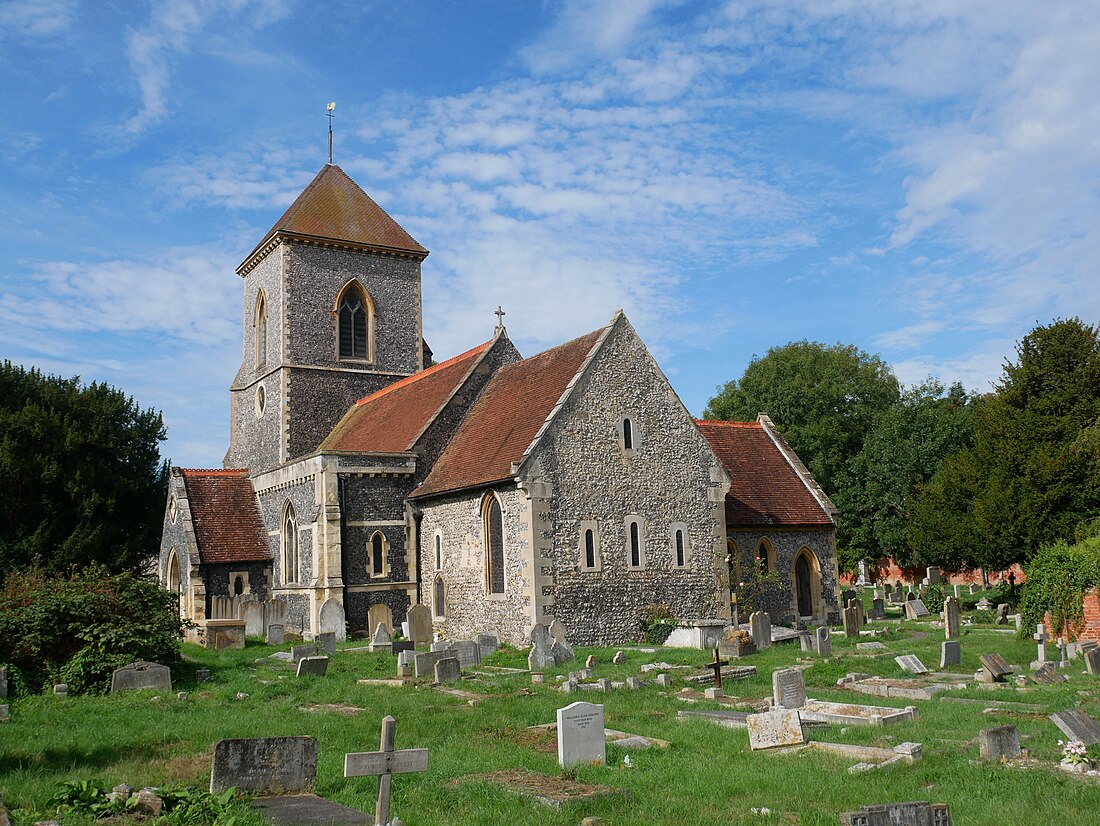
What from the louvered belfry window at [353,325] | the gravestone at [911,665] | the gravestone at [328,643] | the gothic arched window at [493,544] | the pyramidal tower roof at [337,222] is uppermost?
the pyramidal tower roof at [337,222]

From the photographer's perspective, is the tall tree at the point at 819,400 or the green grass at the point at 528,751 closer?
the green grass at the point at 528,751

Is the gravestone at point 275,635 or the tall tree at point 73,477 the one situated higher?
the tall tree at point 73,477

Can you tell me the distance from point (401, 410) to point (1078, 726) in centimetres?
2195

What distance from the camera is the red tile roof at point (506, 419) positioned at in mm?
22656

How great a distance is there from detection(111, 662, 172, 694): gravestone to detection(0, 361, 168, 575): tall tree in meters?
16.2

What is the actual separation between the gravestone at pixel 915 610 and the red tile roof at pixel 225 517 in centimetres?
1964

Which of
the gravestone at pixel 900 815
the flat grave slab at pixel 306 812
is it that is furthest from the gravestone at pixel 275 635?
the gravestone at pixel 900 815

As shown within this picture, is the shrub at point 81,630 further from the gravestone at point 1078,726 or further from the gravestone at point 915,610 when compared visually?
the gravestone at point 915,610

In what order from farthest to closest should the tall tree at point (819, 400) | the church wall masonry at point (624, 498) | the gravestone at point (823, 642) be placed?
the tall tree at point (819, 400) → the church wall masonry at point (624, 498) → the gravestone at point (823, 642)

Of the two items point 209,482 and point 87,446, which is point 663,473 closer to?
point 209,482

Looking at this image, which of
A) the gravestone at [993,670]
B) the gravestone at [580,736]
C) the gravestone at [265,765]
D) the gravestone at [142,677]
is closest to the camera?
the gravestone at [265,765]

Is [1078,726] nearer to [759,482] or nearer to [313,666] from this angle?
[313,666]

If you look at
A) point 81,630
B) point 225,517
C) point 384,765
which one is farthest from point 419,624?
point 384,765

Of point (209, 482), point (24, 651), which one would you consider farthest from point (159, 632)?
point (209, 482)
